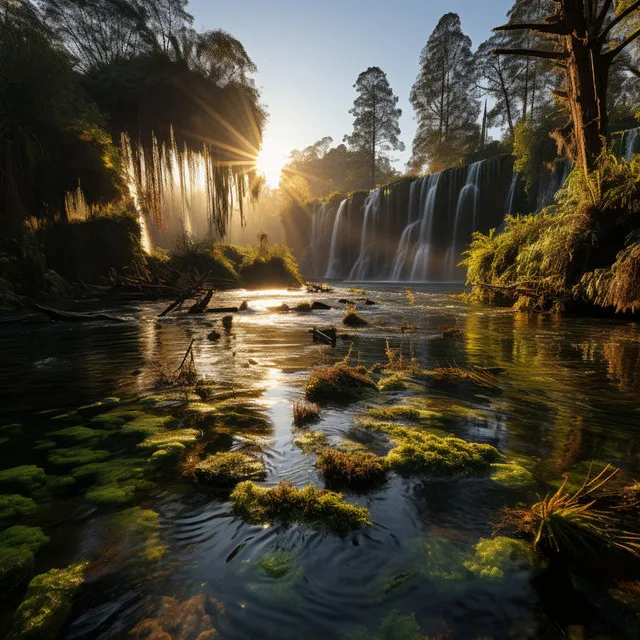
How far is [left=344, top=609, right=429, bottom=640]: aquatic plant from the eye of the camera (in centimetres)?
150

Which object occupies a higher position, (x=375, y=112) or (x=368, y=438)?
(x=375, y=112)

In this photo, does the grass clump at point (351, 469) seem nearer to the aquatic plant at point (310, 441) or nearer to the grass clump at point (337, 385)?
the aquatic plant at point (310, 441)

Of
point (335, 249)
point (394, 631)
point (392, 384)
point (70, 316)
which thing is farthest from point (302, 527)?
point (335, 249)

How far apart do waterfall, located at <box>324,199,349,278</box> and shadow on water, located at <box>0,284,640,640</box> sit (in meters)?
40.1

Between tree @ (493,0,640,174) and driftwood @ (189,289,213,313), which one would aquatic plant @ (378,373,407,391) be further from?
tree @ (493,0,640,174)

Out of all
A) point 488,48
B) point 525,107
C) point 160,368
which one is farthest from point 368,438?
point 488,48

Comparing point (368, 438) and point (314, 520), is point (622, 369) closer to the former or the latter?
point (368, 438)

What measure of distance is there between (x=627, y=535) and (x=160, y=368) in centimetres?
532

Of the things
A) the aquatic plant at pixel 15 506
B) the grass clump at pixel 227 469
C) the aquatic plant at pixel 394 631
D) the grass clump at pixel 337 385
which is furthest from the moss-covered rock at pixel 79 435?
the aquatic plant at pixel 394 631

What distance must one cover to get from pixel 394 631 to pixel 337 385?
3118mm

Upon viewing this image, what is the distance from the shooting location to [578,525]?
6.38 ft

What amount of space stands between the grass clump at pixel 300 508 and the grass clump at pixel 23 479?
1323 mm

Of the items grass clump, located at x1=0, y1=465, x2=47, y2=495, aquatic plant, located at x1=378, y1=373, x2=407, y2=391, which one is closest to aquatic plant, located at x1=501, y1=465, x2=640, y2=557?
aquatic plant, located at x1=378, y1=373, x2=407, y2=391

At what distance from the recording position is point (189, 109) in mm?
19016
